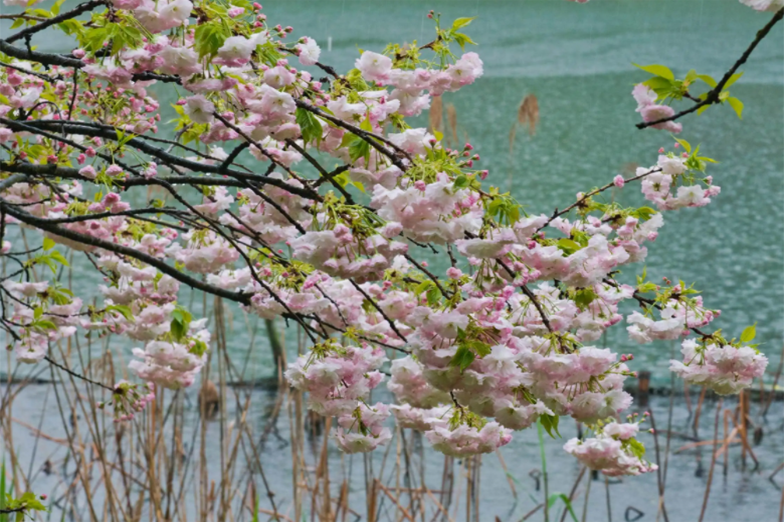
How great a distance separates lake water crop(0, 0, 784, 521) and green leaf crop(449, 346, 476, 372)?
175 centimetres

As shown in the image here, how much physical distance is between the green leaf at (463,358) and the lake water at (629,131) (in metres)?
1.75

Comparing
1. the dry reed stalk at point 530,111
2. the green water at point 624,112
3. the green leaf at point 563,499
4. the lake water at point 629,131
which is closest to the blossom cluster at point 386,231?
the green leaf at point 563,499

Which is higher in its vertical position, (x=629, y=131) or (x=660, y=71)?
(x=629, y=131)

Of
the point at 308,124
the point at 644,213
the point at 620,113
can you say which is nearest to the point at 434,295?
the point at 308,124

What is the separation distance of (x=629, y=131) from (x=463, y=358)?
514cm

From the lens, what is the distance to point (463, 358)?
28.1 inches

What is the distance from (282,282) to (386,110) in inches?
10.9

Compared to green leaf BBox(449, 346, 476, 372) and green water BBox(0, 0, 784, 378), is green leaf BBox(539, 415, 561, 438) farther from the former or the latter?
green water BBox(0, 0, 784, 378)

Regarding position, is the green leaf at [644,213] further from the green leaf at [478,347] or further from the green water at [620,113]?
the green water at [620,113]

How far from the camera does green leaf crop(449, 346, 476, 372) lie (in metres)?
0.71

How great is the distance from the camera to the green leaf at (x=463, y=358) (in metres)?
0.71

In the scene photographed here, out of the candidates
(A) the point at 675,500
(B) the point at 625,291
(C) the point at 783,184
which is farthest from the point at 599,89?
(B) the point at 625,291

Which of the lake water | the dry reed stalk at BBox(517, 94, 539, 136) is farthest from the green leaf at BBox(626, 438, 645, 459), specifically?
the lake water

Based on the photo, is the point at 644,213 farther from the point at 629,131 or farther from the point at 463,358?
the point at 629,131
